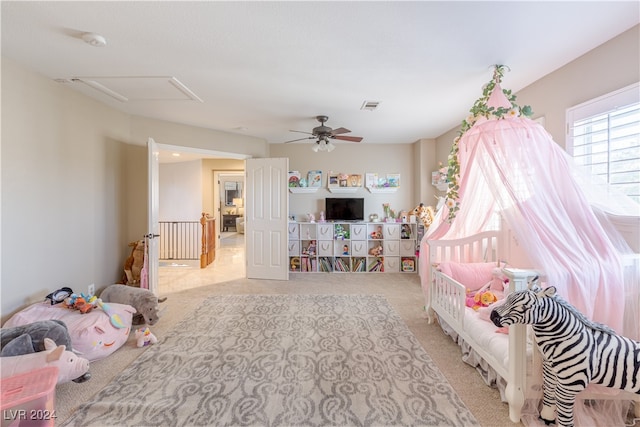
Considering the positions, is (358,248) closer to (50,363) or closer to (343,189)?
(343,189)

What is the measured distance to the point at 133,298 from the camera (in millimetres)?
2865

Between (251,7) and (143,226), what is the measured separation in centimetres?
340

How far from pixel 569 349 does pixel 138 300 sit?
3604 millimetres

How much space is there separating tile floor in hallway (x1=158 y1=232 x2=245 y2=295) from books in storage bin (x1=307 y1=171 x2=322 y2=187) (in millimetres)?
2244

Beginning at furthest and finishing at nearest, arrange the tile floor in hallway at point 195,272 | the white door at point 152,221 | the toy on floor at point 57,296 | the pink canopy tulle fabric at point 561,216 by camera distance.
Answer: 1. the tile floor in hallway at point 195,272
2. the white door at point 152,221
3. the toy on floor at point 57,296
4. the pink canopy tulle fabric at point 561,216

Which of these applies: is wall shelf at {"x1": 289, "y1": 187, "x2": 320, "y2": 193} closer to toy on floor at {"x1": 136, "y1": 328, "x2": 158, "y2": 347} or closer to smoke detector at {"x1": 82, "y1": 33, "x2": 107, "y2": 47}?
toy on floor at {"x1": 136, "y1": 328, "x2": 158, "y2": 347}

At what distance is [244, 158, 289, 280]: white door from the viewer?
4.66 metres

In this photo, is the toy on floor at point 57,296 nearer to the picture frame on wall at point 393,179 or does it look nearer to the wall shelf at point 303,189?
the wall shelf at point 303,189

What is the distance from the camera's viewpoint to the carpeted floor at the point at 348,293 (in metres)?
1.75

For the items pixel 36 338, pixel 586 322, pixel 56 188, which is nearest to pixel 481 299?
pixel 586 322

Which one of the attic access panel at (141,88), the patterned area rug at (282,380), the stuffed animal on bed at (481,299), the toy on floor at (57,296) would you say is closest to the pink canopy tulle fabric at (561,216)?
the stuffed animal on bed at (481,299)

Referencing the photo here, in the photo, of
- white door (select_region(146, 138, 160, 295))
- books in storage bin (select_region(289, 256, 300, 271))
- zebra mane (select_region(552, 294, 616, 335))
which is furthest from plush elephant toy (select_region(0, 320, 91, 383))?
books in storage bin (select_region(289, 256, 300, 271))

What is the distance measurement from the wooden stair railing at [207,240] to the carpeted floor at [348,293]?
56.1 inches

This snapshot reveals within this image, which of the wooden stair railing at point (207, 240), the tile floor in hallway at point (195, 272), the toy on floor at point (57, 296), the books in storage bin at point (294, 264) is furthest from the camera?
the wooden stair railing at point (207, 240)
